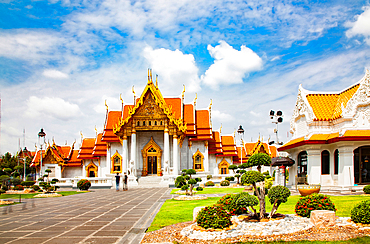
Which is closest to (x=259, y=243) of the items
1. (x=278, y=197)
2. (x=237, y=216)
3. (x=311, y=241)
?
(x=311, y=241)

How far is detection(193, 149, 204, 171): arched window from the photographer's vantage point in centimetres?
4162

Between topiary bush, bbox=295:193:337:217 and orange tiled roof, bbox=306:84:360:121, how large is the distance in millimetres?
12411

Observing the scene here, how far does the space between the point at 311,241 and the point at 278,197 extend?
1.94m

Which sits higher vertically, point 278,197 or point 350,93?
point 350,93

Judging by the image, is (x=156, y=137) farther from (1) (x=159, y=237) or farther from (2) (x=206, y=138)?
(1) (x=159, y=237)

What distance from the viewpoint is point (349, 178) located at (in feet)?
64.8

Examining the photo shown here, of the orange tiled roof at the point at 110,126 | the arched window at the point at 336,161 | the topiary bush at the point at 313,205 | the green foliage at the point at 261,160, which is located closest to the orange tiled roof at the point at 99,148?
the orange tiled roof at the point at 110,126

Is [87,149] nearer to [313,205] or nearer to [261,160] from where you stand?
[261,160]

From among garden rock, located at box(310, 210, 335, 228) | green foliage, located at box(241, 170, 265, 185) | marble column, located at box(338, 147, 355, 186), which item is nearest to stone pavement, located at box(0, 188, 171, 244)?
green foliage, located at box(241, 170, 265, 185)

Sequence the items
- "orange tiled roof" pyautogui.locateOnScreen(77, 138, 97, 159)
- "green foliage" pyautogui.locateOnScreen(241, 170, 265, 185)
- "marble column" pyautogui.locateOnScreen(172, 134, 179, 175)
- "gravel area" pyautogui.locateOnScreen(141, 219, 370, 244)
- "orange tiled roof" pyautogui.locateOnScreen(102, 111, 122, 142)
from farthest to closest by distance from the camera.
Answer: "orange tiled roof" pyautogui.locateOnScreen(77, 138, 97, 159) < "orange tiled roof" pyautogui.locateOnScreen(102, 111, 122, 142) < "marble column" pyautogui.locateOnScreen(172, 134, 179, 175) < "green foliage" pyautogui.locateOnScreen(241, 170, 265, 185) < "gravel area" pyautogui.locateOnScreen(141, 219, 370, 244)

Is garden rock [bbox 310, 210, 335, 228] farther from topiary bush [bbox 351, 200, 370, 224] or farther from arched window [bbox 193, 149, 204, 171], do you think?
arched window [bbox 193, 149, 204, 171]

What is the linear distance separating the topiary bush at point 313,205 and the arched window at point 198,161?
31196mm

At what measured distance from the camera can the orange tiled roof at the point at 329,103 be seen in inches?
863

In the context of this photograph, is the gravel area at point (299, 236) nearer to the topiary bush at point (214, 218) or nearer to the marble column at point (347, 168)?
the topiary bush at point (214, 218)
